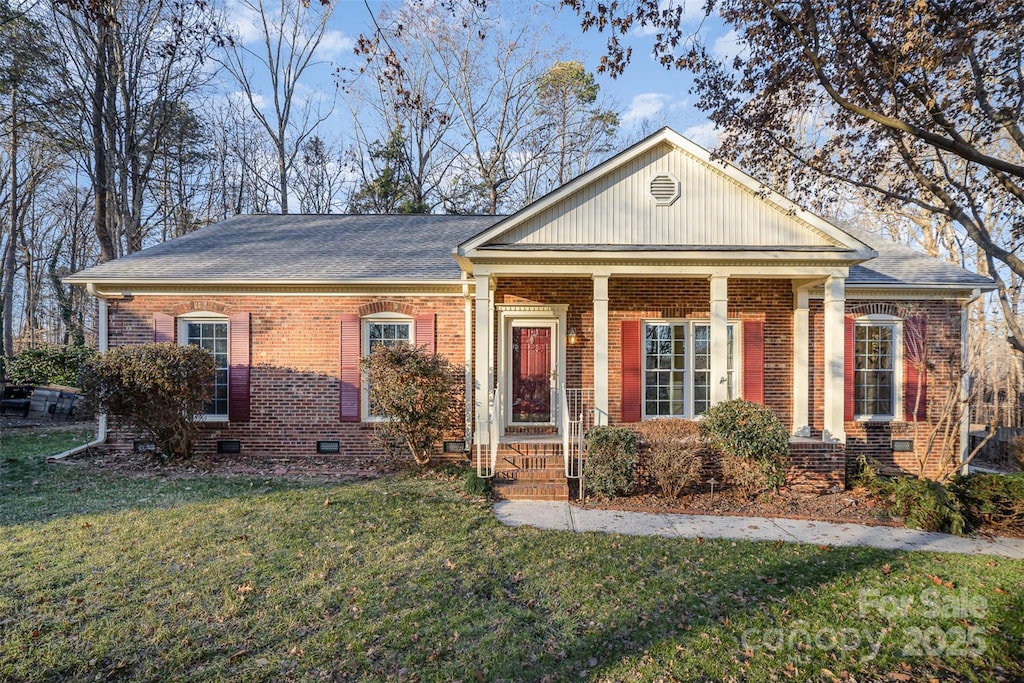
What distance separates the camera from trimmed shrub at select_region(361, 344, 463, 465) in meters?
8.36

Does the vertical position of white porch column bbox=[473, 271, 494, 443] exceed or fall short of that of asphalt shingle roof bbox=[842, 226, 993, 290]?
it falls short

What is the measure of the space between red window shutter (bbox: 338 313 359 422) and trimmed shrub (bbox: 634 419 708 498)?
5.36 m

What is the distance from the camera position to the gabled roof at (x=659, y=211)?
832cm

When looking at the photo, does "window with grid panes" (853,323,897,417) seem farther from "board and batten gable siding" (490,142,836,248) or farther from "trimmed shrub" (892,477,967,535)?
"trimmed shrub" (892,477,967,535)

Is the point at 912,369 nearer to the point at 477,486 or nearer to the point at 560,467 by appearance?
the point at 560,467

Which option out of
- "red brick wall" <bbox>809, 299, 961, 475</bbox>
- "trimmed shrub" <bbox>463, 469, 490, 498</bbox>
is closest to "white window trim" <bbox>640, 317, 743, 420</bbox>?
"red brick wall" <bbox>809, 299, 961, 475</bbox>

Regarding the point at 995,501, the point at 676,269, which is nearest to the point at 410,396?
the point at 676,269

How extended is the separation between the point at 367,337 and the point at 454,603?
6.62m

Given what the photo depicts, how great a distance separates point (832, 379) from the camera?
820 cm

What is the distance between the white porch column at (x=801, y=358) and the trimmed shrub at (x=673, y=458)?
2571mm

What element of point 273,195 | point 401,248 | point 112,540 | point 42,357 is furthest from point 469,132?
point 112,540

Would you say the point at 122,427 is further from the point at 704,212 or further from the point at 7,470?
the point at 704,212

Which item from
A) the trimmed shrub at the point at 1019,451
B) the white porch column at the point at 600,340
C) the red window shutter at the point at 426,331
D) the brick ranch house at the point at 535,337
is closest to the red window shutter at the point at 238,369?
the brick ranch house at the point at 535,337

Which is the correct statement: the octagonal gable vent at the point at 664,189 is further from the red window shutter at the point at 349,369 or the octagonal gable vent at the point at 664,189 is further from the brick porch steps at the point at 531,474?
the red window shutter at the point at 349,369
